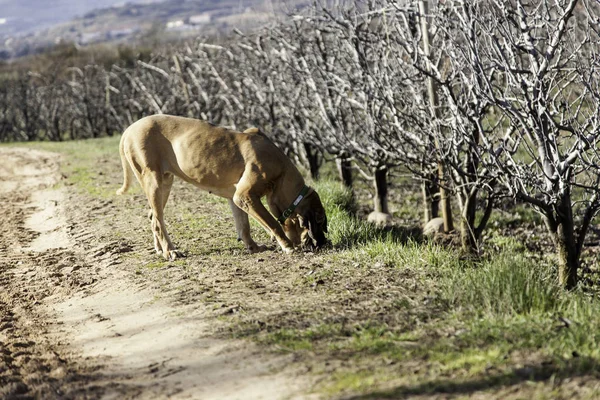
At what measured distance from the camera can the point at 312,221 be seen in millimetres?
8000

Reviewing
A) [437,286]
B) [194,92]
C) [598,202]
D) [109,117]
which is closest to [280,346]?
[437,286]

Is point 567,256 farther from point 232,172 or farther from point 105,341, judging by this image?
point 105,341

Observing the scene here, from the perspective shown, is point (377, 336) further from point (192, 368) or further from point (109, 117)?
point (109, 117)

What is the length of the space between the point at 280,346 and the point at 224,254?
3.13 m

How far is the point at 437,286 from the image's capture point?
648cm

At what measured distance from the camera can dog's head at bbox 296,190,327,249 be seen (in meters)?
7.96

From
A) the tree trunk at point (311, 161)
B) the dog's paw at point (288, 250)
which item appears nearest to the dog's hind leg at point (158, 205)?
the dog's paw at point (288, 250)

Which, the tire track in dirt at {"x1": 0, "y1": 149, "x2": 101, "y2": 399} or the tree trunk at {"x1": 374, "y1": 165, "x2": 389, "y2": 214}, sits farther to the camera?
the tree trunk at {"x1": 374, "y1": 165, "x2": 389, "y2": 214}

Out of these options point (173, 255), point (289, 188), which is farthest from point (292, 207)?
point (173, 255)

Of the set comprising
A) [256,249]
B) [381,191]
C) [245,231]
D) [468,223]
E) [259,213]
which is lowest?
[381,191]

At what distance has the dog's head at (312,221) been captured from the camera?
26.1 feet

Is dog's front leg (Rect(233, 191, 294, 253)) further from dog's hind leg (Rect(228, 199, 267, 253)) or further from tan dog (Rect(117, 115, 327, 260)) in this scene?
dog's hind leg (Rect(228, 199, 267, 253))

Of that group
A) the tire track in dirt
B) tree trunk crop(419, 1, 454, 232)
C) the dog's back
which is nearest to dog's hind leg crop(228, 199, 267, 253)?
the dog's back

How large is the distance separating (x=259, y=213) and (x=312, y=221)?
0.57 meters
